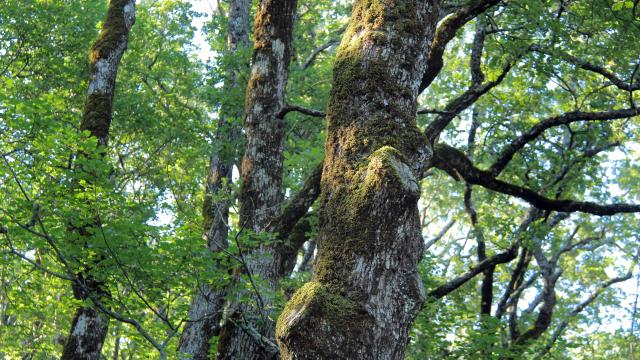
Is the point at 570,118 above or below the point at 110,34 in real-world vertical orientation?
below

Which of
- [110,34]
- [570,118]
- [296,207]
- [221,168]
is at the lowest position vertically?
[296,207]

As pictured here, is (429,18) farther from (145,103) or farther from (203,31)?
(203,31)

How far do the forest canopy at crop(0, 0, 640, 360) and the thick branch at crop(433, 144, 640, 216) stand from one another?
0.02 metres

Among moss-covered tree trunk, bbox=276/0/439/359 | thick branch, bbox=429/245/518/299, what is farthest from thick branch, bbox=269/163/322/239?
moss-covered tree trunk, bbox=276/0/439/359

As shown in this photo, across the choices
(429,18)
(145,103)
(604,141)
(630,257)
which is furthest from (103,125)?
(630,257)

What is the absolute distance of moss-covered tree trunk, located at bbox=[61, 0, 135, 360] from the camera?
1037cm

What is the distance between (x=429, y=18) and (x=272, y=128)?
4.35 metres

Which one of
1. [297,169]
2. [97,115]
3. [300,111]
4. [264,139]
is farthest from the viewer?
[297,169]

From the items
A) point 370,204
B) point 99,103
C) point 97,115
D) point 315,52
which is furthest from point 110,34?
point 370,204

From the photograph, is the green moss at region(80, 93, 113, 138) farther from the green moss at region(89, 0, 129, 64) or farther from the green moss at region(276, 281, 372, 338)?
the green moss at region(276, 281, 372, 338)

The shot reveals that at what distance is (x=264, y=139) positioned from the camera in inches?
337

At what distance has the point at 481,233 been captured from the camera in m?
15.4

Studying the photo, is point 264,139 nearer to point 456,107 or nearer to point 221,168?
point 456,107

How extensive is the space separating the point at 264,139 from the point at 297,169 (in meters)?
4.94
